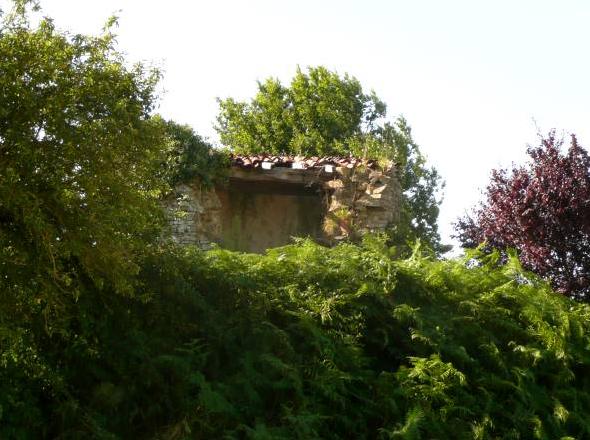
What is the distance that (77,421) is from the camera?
7.63 meters

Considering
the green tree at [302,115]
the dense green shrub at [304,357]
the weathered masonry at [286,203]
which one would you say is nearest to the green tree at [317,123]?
the green tree at [302,115]

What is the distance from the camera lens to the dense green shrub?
775 cm

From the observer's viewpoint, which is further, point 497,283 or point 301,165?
point 301,165

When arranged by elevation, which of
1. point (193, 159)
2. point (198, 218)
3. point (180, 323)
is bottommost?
point (180, 323)

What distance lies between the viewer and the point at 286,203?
18.1 meters

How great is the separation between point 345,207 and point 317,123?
663 inches

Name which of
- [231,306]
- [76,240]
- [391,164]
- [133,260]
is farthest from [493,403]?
[391,164]

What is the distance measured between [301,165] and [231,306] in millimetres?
8477

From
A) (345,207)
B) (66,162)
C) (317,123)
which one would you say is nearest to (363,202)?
(345,207)

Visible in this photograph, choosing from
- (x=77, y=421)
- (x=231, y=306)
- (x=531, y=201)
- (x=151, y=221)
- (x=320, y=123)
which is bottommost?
(x=77, y=421)

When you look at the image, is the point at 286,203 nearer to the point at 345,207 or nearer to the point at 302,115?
the point at 345,207

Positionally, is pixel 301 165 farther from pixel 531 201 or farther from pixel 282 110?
pixel 282 110

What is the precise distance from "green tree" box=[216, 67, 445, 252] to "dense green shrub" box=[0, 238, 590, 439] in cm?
2215

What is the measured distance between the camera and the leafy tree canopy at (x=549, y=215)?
16.2m
